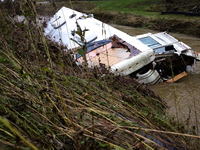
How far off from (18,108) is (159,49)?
5921mm

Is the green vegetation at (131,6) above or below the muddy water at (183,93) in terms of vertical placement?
above

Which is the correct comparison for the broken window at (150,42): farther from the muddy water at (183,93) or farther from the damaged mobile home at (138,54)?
the muddy water at (183,93)

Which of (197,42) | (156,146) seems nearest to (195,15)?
(197,42)

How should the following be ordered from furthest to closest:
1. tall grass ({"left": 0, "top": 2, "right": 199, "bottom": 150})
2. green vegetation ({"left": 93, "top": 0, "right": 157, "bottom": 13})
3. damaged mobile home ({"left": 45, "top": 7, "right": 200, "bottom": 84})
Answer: green vegetation ({"left": 93, "top": 0, "right": 157, "bottom": 13}), damaged mobile home ({"left": 45, "top": 7, "right": 200, "bottom": 84}), tall grass ({"left": 0, "top": 2, "right": 199, "bottom": 150})

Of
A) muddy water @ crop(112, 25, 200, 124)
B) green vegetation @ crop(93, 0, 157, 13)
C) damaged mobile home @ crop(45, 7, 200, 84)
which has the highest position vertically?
green vegetation @ crop(93, 0, 157, 13)

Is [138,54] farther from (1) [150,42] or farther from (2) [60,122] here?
(2) [60,122]

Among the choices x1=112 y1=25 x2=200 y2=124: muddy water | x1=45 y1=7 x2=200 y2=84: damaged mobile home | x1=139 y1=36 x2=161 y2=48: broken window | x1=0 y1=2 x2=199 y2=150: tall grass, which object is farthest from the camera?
x1=139 y1=36 x2=161 y2=48: broken window

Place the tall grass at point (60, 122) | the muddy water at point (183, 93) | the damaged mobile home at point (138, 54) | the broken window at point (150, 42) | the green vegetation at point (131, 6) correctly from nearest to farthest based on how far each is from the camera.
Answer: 1. the tall grass at point (60, 122)
2. the muddy water at point (183, 93)
3. the damaged mobile home at point (138, 54)
4. the broken window at point (150, 42)
5. the green vegetation at point (131, 6)

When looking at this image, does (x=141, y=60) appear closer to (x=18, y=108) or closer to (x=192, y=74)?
(x=192, y=74)

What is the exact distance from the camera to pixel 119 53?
530 cm

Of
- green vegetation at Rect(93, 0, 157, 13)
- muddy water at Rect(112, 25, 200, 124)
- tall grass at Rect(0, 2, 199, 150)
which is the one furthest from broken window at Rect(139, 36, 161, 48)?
green vegetation at Rect(93, 0, 157, 13)

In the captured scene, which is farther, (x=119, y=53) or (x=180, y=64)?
(x=180, y=64)

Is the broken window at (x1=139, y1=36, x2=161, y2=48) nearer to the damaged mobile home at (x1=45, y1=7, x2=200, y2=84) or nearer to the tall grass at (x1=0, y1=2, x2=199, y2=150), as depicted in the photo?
the damaged mobile home at (x1=45, y1=7, x2=200, y2=84)

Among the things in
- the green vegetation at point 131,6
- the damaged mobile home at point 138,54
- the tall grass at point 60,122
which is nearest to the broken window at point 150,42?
the damaged mobile home at point 138,54
